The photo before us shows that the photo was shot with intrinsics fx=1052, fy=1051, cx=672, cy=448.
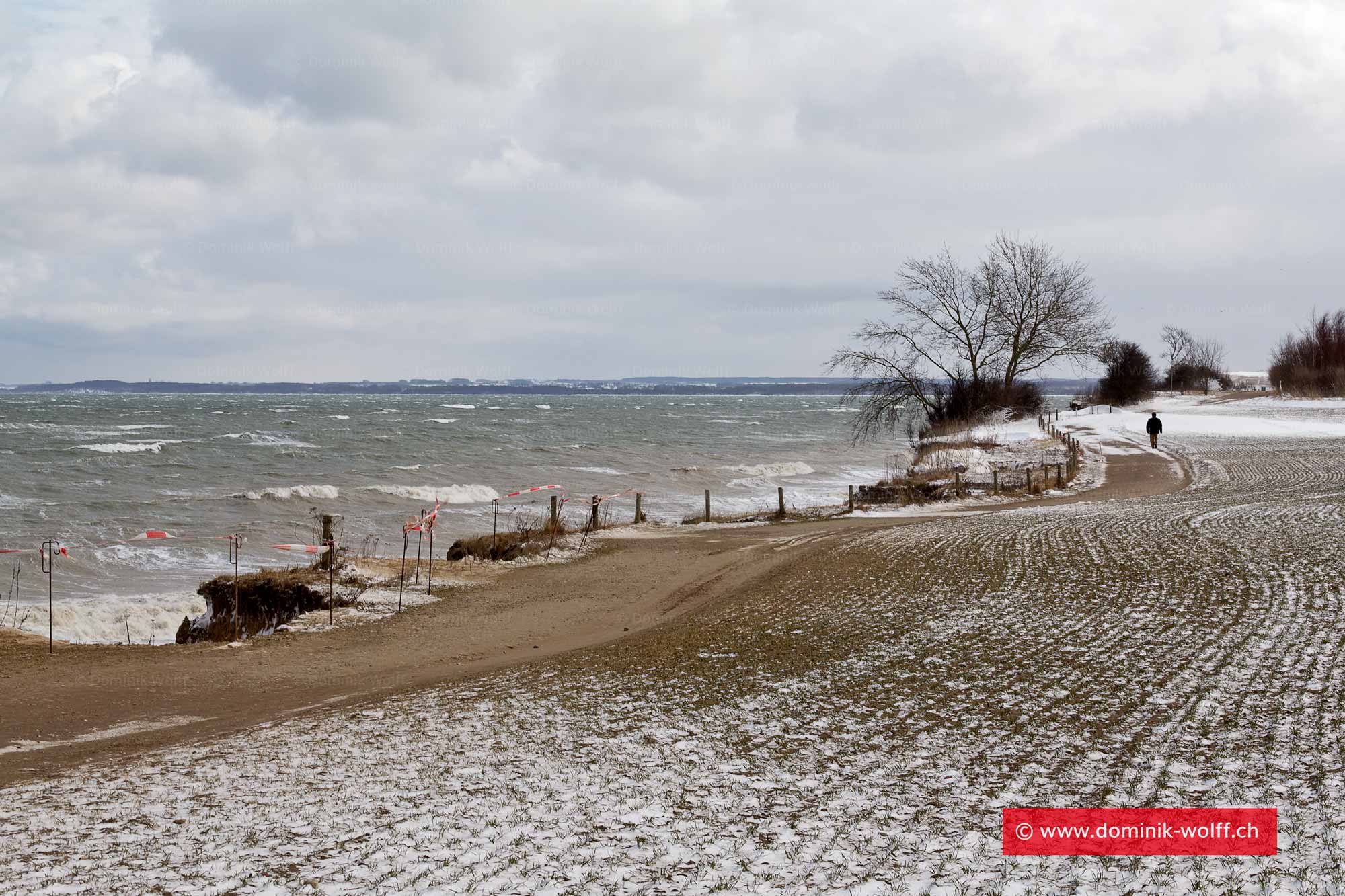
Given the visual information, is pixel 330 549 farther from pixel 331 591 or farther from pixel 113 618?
pixel 113 618

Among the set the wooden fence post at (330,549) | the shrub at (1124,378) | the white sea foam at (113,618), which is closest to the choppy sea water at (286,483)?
the white sea foam at (113,618)

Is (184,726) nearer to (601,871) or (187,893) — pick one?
(187,893)

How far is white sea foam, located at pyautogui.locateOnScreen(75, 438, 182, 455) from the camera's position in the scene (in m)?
55.8

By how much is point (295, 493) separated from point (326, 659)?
2605 cm

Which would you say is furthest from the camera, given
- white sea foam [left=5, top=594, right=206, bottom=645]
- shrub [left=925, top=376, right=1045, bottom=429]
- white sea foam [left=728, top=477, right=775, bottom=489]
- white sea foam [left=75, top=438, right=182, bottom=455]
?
white sea foam [left=75, top=438, right=182, bottom=455]

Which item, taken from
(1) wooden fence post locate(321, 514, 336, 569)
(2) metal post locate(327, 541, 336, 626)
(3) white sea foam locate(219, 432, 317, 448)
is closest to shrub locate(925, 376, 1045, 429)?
(3) white sea foam locate(219, 432, 317, 448)

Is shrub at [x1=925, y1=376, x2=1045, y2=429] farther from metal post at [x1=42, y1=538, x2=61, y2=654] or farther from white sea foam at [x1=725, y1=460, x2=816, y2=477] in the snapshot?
metal post at [x1=42, y1=538, x2=61, y2=654]

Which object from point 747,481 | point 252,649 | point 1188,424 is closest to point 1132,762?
point 252,649

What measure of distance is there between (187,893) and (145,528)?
26.2m

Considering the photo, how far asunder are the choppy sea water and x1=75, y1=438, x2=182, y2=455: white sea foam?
0.28 m

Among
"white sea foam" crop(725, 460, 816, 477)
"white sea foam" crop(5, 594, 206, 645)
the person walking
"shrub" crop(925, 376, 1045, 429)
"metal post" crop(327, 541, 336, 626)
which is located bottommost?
"white sea foam" crop(5, 594, 206, 645)

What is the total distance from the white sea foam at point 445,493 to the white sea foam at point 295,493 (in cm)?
165

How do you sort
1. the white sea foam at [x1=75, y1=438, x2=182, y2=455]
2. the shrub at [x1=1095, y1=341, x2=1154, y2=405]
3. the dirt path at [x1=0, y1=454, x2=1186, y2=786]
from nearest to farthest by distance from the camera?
the dirt path at [x1=0, y1=454, x2=1186, y2=786] < the white sea foam at [x1=75, y1=438, x2=182, y2=455] < the shrub at [x1=1095, y1=341, x2=1154, y2=405]

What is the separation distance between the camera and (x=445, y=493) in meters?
38.1
